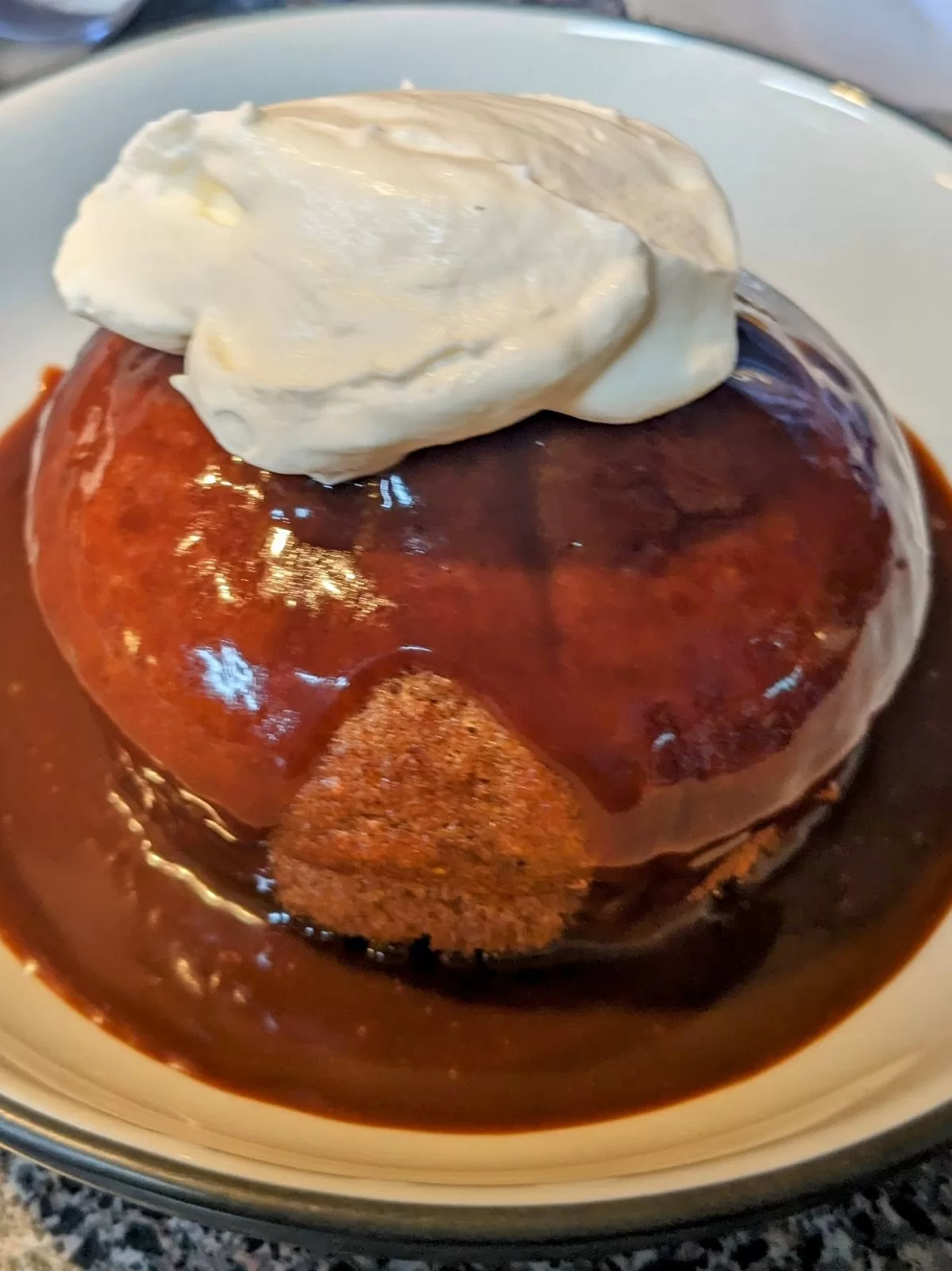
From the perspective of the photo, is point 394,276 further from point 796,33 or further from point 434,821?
point 796,33

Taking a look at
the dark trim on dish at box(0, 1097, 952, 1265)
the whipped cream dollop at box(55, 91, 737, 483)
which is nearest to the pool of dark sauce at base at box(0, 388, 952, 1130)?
the dark trim on dish at box(0, 1097, 952, 1265)

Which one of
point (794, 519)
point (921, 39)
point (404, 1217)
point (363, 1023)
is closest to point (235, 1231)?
point (404, 1217)

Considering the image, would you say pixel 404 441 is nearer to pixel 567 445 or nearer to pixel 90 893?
pixel 567 445

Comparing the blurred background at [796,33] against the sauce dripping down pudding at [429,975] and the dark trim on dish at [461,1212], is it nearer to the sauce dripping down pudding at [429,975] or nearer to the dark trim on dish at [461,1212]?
the sauce dripping down pudding at [429,975]

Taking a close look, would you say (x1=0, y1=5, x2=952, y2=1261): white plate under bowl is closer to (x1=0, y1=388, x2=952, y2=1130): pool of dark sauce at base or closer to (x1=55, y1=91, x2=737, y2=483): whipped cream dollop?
(x1=0, y1=388, x2=952, y2=1130): pool of dark sauce at base

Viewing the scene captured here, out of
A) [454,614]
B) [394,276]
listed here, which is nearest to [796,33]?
[394,276]
